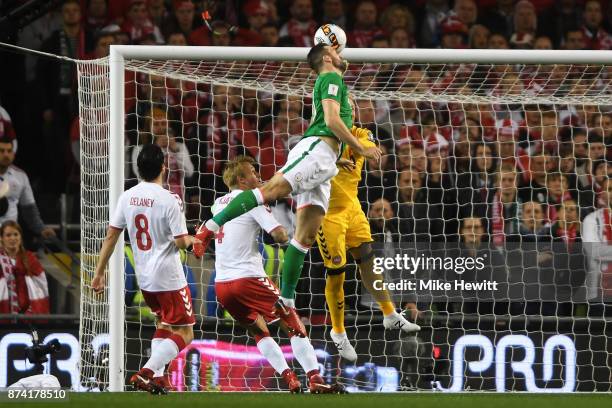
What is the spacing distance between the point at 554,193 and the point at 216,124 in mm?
3312

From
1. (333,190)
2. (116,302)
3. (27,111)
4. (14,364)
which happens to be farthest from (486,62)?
(27,111)

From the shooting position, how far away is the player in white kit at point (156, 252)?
980 cm

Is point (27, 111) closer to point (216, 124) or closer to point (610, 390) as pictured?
point (216, 124)

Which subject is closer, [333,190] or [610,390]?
[333,190]

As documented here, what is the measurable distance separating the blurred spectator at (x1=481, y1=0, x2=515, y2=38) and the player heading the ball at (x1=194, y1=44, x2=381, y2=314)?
7.03m

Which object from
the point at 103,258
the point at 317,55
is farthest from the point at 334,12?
the point at 103,258

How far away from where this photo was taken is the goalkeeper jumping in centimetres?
1081

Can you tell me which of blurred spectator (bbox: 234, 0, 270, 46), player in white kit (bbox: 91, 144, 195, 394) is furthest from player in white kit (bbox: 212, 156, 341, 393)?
blurred spectator (bbox: 234, 0, 270, 46)

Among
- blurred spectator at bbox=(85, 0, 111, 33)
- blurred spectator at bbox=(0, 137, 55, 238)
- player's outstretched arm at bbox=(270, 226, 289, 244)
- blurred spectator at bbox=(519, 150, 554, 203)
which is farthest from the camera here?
blurred spectator at bbox=(85, 0, 111, 33)

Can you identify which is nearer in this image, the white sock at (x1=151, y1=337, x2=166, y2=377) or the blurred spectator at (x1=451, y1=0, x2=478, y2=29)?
the white sock at (x1=151, y1=337, x2=166, y2=377)

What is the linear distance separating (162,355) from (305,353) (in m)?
1.05

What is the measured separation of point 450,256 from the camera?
12719 millimetres

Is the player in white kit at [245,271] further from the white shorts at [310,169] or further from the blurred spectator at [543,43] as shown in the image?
the blurred spectator at [543,43]

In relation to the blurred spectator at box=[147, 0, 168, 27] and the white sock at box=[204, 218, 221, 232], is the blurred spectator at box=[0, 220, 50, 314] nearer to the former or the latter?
the white sock at box=[204, 218, 221, 232]
